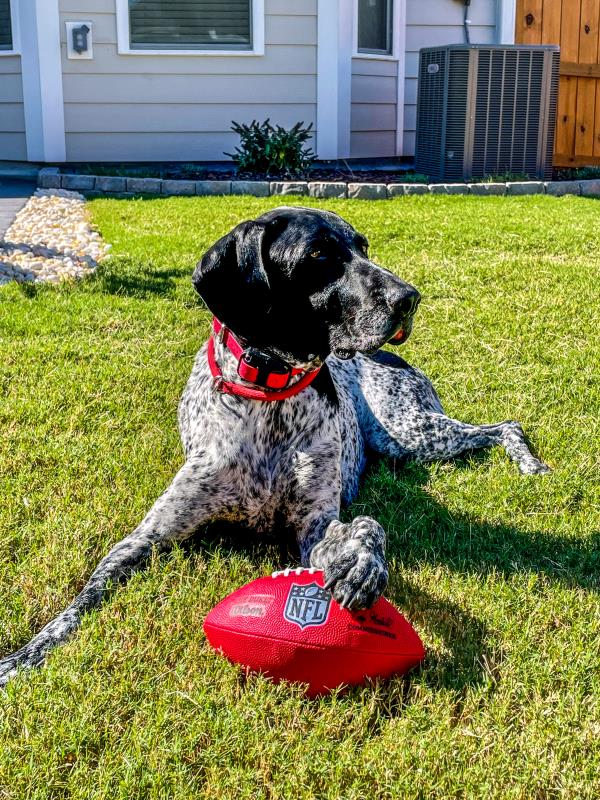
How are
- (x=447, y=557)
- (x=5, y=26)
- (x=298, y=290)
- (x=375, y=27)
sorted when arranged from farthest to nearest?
1. (x=375, y=27)
2. (x=5, y=26)
3. (x=447, y=557)
4. (x=298, y=290)

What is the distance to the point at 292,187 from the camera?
32.6 ft

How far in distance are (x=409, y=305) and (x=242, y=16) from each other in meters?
9.77

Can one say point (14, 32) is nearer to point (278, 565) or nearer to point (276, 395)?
point (276, 395)

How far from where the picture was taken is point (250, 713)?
7.75 ft

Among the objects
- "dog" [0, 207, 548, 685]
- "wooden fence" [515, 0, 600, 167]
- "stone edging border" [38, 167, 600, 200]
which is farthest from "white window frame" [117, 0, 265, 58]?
"dog" [0, 207, 548, 685]

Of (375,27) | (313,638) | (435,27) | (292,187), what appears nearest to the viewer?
(313,638)

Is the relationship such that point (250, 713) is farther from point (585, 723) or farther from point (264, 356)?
point (264, 356)

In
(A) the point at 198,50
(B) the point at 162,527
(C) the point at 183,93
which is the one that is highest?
(A) the point at 198,50

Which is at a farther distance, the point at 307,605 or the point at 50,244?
the point at 50,244

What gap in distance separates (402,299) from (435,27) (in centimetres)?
1079

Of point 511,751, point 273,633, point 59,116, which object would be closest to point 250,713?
point 273,633

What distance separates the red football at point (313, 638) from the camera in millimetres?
2447

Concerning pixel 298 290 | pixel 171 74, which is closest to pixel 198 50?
pixel 171 74

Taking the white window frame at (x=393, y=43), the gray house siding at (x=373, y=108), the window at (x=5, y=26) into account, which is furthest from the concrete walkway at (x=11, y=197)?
the white window frame at (x=393, y=43)
